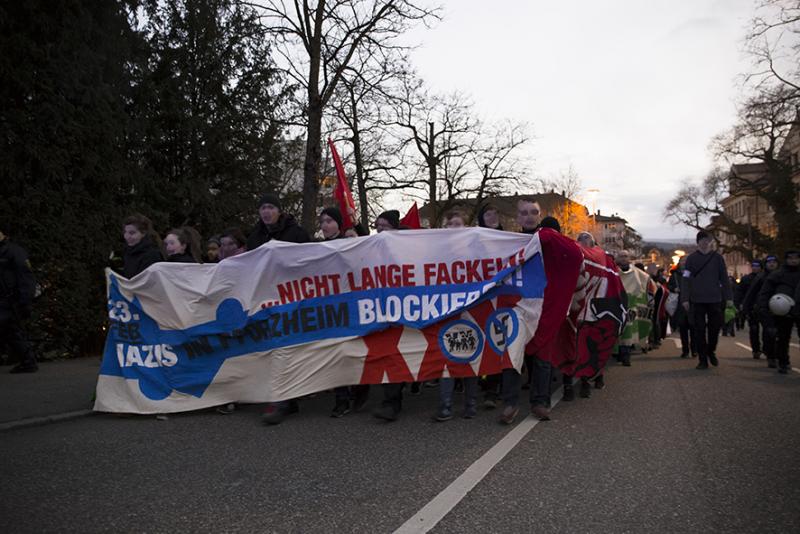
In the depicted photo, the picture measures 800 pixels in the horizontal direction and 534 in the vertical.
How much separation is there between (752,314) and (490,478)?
31.6 feet

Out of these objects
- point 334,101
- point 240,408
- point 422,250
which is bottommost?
point 240,408

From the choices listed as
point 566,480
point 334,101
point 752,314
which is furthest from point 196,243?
point 334,101

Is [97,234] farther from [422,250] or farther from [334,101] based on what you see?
[334,101]

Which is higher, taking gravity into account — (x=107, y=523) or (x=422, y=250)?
(x=422, y=250)

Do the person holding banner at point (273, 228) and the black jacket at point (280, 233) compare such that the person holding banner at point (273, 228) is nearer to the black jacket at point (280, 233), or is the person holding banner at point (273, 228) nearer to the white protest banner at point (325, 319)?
the black jacket at point (280, 233)

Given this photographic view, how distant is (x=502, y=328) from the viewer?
19.2 feet

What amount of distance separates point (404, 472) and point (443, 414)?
5.49ft

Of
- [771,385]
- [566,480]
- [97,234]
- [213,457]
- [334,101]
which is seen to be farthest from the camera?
[334,101]

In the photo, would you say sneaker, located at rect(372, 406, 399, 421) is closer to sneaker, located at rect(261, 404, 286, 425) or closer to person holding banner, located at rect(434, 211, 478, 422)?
person holding banner, located at rect(434, 211, 478, 422)

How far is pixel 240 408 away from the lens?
6.62 metres

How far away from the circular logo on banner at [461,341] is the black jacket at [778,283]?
6.47m

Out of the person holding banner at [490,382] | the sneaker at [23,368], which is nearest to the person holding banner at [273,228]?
the person holding banner at [490,382]

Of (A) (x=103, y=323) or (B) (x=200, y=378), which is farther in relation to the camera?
(A) (x=103, y=323)

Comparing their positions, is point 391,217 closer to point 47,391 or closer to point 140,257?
point 140,257
